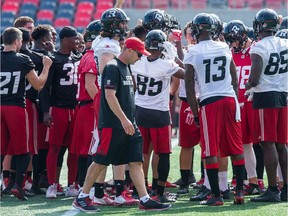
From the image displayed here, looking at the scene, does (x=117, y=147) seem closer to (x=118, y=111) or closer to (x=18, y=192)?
(x=118, y=111)

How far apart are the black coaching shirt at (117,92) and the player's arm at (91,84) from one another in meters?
0.87

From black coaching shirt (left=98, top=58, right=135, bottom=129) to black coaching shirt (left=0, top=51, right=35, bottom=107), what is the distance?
146 centimetres

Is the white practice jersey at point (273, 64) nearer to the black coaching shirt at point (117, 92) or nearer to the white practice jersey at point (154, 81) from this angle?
the white practice jersey at point (154, 81)

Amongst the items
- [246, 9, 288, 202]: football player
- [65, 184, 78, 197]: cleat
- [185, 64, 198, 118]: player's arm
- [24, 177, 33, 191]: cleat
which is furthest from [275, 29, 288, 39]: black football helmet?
[24, 177, 33, 191]: cleat

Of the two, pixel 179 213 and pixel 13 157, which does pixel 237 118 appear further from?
pixel 13 157

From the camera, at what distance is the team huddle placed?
8.28 meters

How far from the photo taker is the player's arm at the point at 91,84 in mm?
9117

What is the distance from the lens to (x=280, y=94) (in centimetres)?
910

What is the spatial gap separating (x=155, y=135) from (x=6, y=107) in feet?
5.67

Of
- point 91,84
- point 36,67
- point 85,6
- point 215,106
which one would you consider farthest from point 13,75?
point 85,6

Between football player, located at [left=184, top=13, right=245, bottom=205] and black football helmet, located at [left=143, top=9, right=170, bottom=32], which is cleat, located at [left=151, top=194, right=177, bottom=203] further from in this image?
black football helmet, located at [left=143, top=9, right=170, bottom=32]

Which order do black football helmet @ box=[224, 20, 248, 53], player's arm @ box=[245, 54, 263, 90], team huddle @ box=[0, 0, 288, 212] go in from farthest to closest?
1. black football helmet @ box=[224, 20, 248, 53]
2. player's arm @ box=[245, 54, 263, 90]
3. team huddle @ box=[0, 0, 288, 212]

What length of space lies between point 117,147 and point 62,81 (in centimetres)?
208

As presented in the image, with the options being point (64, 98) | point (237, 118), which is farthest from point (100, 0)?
point (237, 118)
